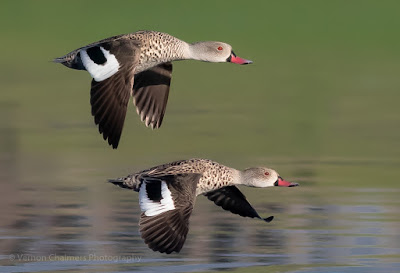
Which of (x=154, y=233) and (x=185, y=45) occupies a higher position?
(x=185, y=45)

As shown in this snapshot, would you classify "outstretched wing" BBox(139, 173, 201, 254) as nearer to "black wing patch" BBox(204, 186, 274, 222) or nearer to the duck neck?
"black wing patch" BBox(204, 186, 274, 222)

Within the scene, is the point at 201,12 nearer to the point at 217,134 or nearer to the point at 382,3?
the point at 382,3

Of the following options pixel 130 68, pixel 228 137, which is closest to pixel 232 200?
pixel 130 68

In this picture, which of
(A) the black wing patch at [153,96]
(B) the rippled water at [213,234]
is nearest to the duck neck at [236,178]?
(B) the rippled water at [213,234]

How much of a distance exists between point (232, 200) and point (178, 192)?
62.2 inches

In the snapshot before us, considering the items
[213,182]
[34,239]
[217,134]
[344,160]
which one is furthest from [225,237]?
[217,134]

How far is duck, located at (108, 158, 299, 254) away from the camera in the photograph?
13.9 metres

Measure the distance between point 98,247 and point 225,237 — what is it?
4.60ft

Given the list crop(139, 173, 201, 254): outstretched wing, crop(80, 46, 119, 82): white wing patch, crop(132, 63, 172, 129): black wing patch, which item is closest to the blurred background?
crop(139, 173, 201, 254): outstretched wing

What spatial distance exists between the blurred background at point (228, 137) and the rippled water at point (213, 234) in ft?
0.07

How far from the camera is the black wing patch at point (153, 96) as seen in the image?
642 inches

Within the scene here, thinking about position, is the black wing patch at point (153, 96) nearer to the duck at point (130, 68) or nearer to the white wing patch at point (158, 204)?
the duck at point (130, 68)

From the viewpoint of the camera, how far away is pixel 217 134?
24.3 meters

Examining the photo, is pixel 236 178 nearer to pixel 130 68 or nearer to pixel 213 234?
pixel 213 234
